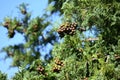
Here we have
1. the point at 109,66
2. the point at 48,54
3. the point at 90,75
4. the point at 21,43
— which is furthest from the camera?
the point at 21,43

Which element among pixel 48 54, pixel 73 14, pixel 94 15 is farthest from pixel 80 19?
pixel 48 54

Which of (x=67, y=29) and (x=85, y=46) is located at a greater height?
(x=67, y=29)

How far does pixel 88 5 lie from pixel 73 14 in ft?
1.17

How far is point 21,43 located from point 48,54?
2.41ft

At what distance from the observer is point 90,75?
3941 mm

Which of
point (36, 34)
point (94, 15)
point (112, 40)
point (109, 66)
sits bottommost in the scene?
point (109, 66)

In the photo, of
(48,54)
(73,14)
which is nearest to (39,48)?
(48,54)

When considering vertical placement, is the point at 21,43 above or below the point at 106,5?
above

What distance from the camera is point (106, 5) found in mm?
4195

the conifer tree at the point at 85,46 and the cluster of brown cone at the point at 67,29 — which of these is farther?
the cluster of brown cone at the point at 67,29

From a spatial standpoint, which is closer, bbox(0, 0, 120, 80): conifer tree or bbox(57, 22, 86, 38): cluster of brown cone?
bbox(0, 0, 120, 80): conifer tree

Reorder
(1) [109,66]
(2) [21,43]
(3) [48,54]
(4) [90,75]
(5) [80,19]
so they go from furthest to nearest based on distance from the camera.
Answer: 1. (2) [21,43]
2. (3) [48,54]
3. (5) [80,19]
4. (4) [90,75]
5. (1) [109,66]

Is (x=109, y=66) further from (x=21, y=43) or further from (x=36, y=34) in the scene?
(x=21, y=43)

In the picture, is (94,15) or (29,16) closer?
(94,15)
